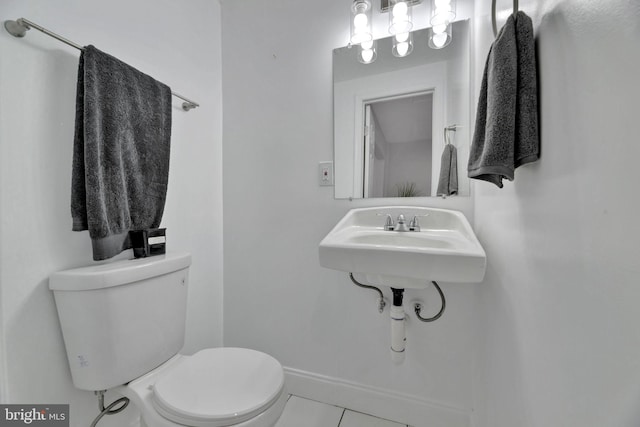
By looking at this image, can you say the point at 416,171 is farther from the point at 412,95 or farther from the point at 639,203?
the point at 639,203

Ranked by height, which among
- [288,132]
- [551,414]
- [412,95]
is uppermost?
[412,95]

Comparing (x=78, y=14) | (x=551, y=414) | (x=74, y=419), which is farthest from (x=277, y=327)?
(x=78, y=14)

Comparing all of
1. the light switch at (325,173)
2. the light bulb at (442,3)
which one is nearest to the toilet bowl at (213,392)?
the light switch at (325,173)

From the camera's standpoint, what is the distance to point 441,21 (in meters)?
1.07

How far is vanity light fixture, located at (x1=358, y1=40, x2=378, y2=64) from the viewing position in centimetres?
118

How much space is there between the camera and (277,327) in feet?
4.58

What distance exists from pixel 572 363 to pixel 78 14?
61.6 inches

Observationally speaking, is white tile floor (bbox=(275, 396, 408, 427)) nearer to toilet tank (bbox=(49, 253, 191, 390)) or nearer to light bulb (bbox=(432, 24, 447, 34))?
toilet tank (bbox=(49, 253, 191, 390))

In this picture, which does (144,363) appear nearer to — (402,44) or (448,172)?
(448,172)

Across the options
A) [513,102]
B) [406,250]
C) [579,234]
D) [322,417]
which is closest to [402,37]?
[513,102]

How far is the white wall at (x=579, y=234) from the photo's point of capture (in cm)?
29

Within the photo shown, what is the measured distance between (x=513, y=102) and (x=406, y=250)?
1.39ft

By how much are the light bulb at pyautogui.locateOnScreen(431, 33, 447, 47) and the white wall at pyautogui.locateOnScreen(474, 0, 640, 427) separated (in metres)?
0.53

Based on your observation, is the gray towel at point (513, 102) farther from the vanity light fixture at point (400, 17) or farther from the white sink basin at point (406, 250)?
the vanity light fixture at point (400, 17)
